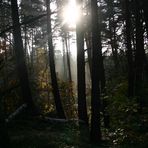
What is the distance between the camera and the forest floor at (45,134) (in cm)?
1126

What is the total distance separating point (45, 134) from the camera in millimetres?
13641

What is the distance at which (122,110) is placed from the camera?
12.7m

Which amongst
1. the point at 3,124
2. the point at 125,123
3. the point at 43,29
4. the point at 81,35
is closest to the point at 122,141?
the point at 125,123

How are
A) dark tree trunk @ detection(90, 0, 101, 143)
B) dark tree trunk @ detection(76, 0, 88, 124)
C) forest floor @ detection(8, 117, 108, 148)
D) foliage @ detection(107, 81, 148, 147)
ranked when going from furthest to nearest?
dark tree trunk @ detection(76, 0, 88, 124), dark tree trunk @ detection(90, 0, 101, 143), foliage @ detection(107, 81, 148, 147), forest floor @ detection(8, 117, 108, 148)

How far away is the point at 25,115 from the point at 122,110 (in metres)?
6.22

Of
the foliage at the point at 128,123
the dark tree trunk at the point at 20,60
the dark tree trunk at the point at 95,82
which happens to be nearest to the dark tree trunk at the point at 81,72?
the dark tree trunk at the point at 20,60

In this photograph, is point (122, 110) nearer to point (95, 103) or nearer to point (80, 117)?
point (95, 103)

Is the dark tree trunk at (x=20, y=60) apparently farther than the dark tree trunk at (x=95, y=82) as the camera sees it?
Yes

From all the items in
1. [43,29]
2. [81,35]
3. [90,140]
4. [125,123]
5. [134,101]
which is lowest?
[90,140]

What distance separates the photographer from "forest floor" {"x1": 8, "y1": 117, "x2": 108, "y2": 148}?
37.0 ft


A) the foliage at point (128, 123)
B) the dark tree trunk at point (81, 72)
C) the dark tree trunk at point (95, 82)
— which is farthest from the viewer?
the dark tree trunk at point (81, 72)

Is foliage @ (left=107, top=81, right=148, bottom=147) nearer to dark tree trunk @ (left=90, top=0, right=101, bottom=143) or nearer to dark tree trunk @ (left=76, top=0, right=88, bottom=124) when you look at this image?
dark tree trunk @ (left=90, top=0, right=101, bottom=143)

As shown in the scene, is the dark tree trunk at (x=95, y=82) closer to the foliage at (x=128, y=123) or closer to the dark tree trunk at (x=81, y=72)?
the foliage at (x=128, y=123)

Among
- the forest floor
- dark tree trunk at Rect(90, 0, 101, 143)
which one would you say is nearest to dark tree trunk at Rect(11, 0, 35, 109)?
the forest floor
